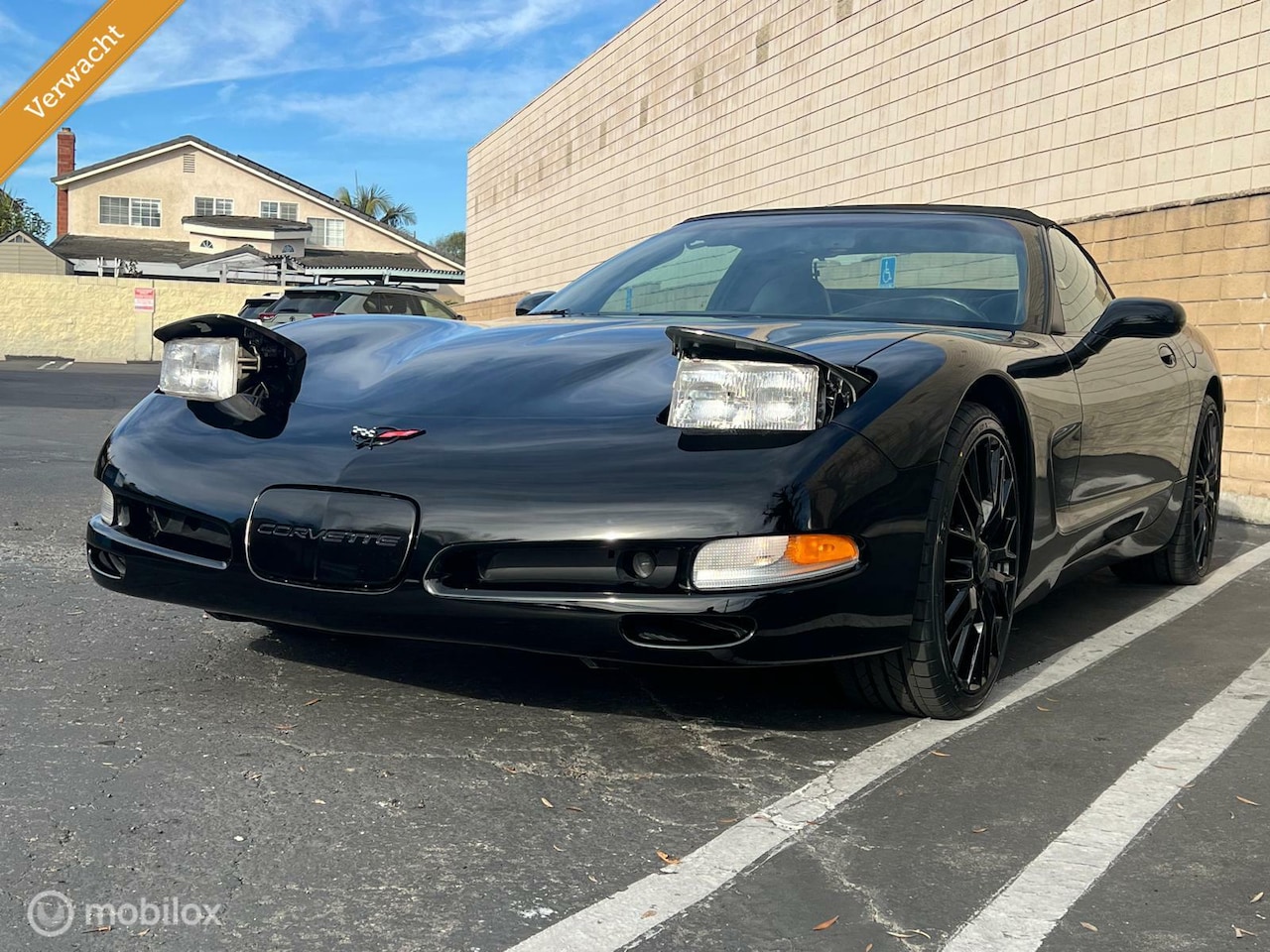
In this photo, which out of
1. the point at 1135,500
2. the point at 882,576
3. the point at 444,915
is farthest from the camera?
the point at 1135,500

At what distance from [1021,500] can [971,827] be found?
1185mm

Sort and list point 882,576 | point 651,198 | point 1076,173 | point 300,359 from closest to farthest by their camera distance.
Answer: point 882,576, point 300,359, point 1076,173, point 651,198

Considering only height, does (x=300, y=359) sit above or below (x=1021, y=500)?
above

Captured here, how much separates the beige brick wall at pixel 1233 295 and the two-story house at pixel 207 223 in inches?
1497

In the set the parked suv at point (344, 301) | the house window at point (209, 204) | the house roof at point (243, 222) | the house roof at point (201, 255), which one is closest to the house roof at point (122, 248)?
the house roof at point (201, 255)

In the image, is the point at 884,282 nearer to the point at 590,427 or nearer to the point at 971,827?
the point at 590,427

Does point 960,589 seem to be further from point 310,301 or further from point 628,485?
point 310,301

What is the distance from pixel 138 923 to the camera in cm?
199

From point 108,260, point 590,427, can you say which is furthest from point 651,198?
point 108,260

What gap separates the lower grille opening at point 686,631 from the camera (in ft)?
8.88

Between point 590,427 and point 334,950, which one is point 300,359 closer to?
point 590,427

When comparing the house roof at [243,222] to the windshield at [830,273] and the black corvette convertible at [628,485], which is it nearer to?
the windshield at [830,273]

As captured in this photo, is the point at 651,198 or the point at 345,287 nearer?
the point at 345,287

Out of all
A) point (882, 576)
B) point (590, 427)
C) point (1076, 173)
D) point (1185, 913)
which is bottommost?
point (1185, 913)
